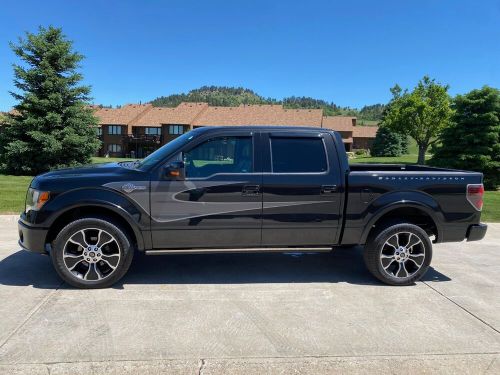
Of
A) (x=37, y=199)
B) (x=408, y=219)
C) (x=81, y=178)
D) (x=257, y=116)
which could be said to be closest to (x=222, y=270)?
(x=81, y=178)

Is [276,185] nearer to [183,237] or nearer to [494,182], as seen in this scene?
[183,237]

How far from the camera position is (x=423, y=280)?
17.4 feet

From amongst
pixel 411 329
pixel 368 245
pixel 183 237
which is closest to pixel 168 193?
pixel 183 237

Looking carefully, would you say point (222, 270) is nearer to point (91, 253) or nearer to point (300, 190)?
point (300, 190)

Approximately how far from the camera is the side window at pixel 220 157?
15.5ft

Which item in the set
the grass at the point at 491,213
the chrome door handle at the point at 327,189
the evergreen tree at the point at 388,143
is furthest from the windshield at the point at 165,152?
the evergreen tree at the point at 388,143

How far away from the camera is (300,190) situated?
15.7 ft

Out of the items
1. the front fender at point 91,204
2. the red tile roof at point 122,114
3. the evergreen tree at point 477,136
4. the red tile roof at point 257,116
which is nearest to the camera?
the front fender at point 91,204

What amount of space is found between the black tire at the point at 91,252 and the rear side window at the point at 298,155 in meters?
1.95

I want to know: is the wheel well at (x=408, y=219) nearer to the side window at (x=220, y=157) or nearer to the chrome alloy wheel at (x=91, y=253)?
the side window at (x=220, y=157)

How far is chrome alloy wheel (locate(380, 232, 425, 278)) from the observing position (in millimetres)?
5027

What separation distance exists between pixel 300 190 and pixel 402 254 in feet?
4.97

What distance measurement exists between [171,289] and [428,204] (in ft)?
10.5

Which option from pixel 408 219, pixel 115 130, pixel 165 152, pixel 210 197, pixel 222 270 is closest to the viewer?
pixel 210 197
